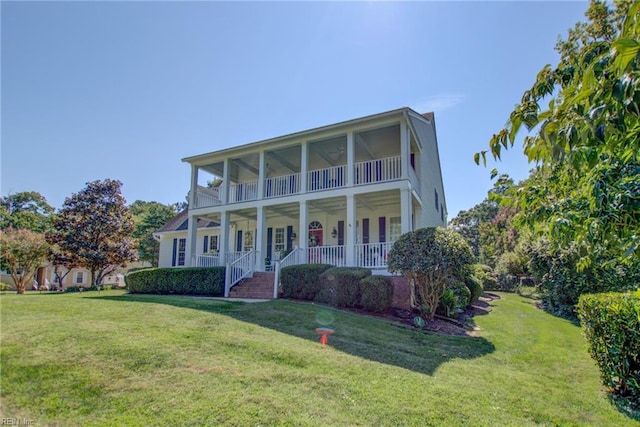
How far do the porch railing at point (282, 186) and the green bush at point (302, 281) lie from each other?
13.4 ft

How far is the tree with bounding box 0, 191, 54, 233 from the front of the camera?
3750 cm

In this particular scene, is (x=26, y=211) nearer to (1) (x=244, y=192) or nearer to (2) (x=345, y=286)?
(1) (x=244, y=192)

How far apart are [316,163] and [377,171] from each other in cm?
494

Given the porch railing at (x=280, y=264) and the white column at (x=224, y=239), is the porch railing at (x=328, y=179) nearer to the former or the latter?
the porch railing at (x=280, y=264)

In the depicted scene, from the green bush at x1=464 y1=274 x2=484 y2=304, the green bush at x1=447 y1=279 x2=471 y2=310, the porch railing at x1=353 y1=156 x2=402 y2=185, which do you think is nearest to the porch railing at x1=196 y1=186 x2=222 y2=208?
the porch railing at x1=353 y1=156 x2=402 y2=185

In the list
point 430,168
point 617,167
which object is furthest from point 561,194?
point 430,168

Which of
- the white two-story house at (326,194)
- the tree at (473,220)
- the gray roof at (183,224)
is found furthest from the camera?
the tree at (473,220)

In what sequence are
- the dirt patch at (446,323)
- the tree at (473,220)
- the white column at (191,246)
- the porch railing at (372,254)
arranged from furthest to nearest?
the tree at (473,220) → the white column at (191,246) → the porch railing at (372,254) → the dirt patch at (446,323)

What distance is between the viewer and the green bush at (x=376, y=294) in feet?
33.3

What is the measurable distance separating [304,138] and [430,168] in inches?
308

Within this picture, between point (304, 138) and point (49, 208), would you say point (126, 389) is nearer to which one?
point (304, 138)

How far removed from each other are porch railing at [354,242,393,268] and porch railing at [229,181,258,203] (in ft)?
18.8

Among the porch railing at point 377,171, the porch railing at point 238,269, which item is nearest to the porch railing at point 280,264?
the porch railing at point 238,269

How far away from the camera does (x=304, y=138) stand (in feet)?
47.8
